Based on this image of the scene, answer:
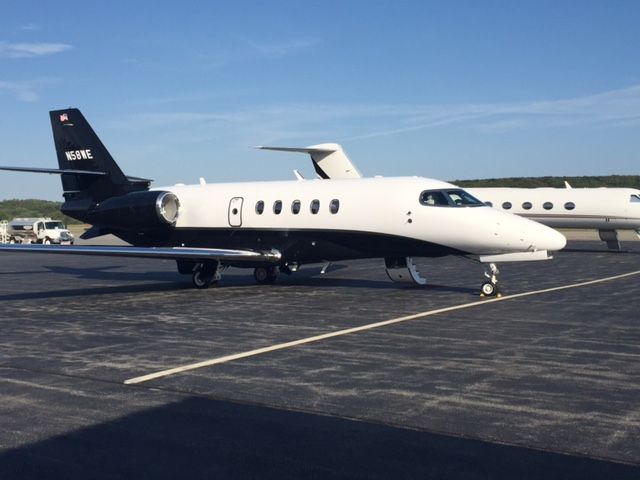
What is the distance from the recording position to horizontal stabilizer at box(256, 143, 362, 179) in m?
32.0

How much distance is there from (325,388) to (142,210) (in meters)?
14.0

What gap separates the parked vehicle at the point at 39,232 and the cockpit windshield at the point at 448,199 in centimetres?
3886

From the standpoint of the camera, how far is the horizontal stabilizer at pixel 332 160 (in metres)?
32.0

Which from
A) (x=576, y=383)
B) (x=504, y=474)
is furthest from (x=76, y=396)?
(x=576, y=383)

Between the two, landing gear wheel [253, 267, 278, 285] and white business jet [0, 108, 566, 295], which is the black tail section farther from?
landing gear wheel [253, 267, 278, 285]

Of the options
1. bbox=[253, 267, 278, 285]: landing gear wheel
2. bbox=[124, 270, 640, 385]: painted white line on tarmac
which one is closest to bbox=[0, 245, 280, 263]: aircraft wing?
bbox=[253, 267, 278, 285]: landing gear wheel

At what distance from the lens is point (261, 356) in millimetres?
9883

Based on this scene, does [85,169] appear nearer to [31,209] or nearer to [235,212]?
[235,212]

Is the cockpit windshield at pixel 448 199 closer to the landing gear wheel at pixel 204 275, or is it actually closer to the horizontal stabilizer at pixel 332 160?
the landing gear wheel at pixel 204 275

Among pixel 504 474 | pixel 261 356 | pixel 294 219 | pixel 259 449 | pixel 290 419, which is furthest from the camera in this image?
pixel 294 219

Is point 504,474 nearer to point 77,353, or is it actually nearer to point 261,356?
point 261,356

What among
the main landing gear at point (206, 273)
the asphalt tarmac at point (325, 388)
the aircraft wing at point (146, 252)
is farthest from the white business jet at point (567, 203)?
the asphalt tarmac at point (325, 388)

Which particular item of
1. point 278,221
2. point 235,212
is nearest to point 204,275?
point 235,212

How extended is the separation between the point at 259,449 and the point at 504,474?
1912 millimetres
